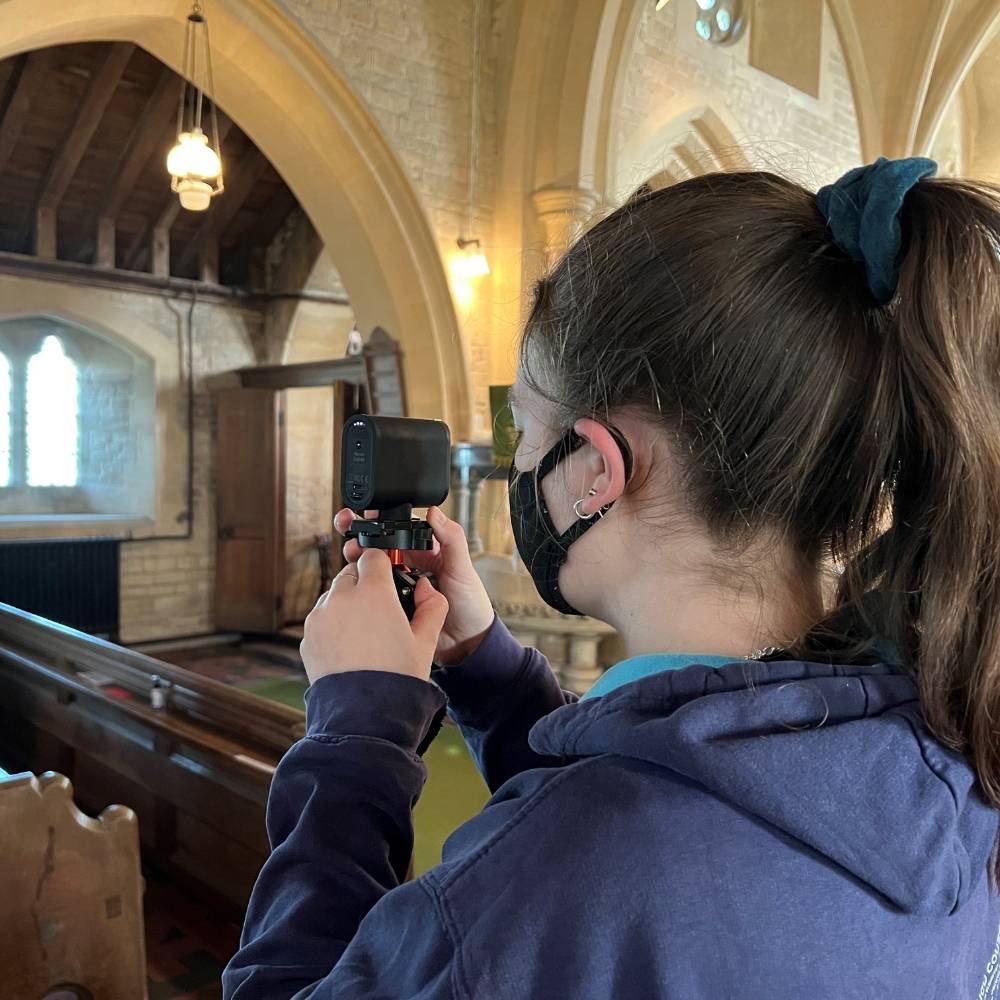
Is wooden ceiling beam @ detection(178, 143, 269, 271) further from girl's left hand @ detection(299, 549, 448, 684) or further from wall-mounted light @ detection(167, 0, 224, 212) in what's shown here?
girl's left hand @ detection(299, 549, 448, 684)

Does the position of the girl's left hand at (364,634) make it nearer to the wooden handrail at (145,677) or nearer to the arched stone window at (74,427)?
the wooden handrail at (145,677)

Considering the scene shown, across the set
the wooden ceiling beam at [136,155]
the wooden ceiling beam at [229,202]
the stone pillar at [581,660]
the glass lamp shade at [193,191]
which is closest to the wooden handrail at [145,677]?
the glass lamp shade at [193,191]

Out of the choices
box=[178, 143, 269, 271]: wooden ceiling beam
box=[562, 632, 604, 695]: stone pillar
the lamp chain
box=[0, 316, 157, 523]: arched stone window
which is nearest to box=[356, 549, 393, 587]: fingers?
box=[562, 632, 604, 695]: stone pillar

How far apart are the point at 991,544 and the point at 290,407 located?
8.18 m

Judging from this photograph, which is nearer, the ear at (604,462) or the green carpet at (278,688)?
the ear at (604,462)

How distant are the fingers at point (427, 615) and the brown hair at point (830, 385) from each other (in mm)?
252

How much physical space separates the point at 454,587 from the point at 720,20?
24.6 ft

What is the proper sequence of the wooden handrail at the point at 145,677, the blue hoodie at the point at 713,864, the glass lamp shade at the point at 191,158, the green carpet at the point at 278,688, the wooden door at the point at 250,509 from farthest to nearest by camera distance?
the wooden door at the point at 250,509, the green carpet at the point at 278,688, the glass lamp shade at the point at 191,158, the wooden handrail at the point at 145,677, the blue hoodie at the point at 713,864

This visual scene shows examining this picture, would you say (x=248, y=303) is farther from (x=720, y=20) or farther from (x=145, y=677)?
(x=145, y=677)

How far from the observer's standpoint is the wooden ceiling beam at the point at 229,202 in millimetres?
7473

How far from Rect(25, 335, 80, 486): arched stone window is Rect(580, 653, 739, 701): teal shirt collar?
313 inches

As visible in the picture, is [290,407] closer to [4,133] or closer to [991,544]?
[4,133]

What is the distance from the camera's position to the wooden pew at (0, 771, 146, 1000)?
4.66 ft

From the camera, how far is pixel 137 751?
9.95ft
